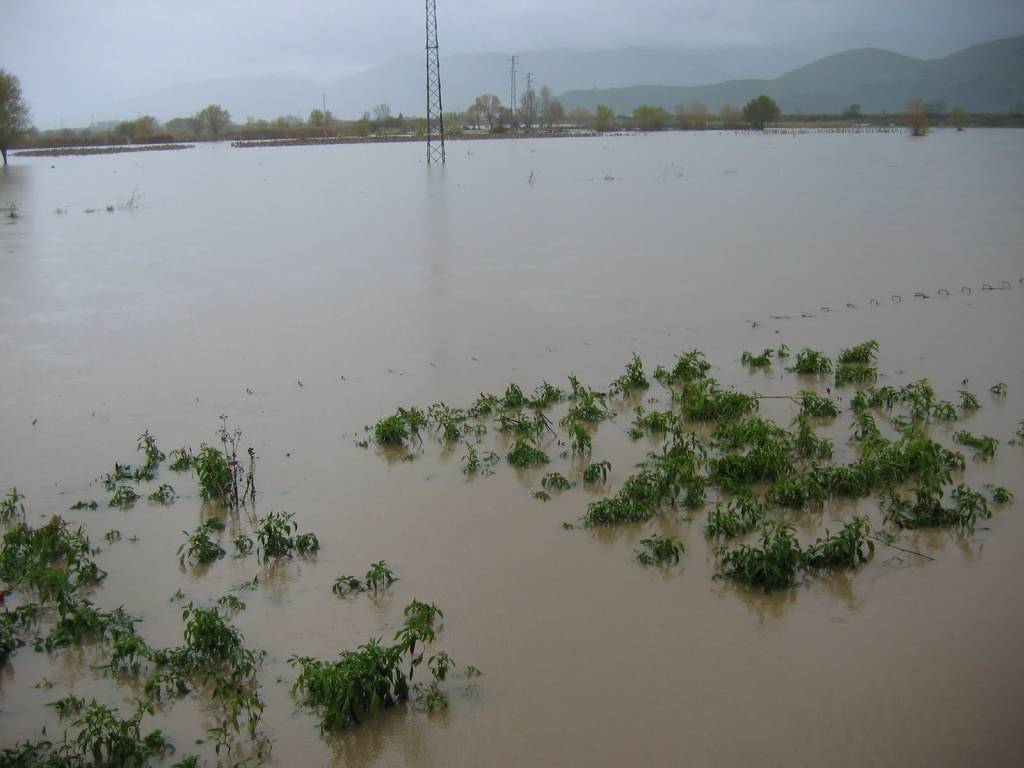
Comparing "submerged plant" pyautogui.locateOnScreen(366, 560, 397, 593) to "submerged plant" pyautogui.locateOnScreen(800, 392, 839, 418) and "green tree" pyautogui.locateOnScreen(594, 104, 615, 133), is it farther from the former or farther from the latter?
"green tree" pyautogui.locateOnScreen(594, 104, 615, 133)

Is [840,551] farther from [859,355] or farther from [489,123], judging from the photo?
[489,123]

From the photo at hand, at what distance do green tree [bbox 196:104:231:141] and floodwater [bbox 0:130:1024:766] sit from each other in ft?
181

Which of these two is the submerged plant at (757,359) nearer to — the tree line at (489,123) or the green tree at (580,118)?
the tree line at (489,123)

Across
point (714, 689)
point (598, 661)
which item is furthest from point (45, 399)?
point (714, 689)

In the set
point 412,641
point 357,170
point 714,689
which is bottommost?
point 714,689

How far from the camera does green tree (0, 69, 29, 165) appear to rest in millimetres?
32781

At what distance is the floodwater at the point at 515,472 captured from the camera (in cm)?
328

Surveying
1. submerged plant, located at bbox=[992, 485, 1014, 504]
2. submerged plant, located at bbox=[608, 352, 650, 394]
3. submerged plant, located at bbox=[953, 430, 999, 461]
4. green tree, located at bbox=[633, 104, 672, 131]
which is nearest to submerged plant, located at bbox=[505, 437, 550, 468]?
submerged plant, located at bbox=[608, 352, 650, 394]

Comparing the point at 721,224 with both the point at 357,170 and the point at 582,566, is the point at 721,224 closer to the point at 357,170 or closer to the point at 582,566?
the point at 582,566

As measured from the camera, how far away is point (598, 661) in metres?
3.59

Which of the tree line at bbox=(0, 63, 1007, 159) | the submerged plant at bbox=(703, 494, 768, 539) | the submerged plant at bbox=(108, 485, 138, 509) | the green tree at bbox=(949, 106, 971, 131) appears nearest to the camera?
the submerged plant at bbox=(703, 494, 768, 539)

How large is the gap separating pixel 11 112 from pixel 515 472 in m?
35.4

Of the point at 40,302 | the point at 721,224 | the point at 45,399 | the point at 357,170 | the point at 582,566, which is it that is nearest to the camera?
the point at 582,566

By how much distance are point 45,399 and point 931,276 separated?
9.65 m
